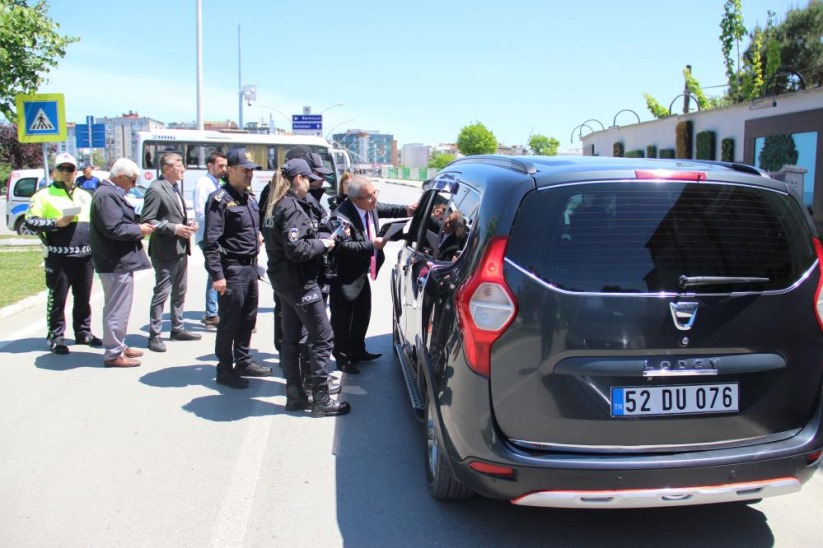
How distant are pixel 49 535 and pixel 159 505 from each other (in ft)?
1.74

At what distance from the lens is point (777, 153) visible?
15117 mm

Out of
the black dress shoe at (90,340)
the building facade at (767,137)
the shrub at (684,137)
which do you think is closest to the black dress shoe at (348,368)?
the black dress shoe at (90,340)

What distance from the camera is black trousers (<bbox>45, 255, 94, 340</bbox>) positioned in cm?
683

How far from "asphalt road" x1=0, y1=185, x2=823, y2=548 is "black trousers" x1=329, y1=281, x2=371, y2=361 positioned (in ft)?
1.15

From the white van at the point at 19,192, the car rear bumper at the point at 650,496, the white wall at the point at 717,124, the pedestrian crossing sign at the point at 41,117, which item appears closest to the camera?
the car rear bumper at the point at 650,496

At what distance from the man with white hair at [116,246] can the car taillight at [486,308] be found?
417cm

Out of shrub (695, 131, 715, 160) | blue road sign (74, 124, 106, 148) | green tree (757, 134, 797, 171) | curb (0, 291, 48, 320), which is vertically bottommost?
curb (0, 291, 48, 320)

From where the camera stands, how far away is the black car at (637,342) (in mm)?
2885

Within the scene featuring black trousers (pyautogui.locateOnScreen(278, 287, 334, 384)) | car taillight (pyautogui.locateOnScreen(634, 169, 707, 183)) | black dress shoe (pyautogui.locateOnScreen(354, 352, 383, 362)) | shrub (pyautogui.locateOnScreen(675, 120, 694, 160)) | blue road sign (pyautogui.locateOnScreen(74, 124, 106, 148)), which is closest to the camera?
car taillight (pyautogui.locateOnScreen(634, 169, 707, 183))

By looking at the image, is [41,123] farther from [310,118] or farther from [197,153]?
[310,118]

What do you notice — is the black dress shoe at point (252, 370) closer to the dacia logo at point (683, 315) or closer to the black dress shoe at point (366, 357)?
the black dress shoe at point (366, 357)

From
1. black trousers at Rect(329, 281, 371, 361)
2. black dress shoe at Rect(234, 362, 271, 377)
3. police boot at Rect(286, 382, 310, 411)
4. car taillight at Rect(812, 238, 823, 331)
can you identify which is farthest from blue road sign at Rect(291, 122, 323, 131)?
car taillight at Rect(812, 238, 823, 331)

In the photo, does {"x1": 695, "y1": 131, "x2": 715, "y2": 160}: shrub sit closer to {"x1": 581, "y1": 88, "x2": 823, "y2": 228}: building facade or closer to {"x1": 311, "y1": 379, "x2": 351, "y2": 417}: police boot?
{"x1": 581, "y1": 88, "x2": 823, "y2": 228}: building facade

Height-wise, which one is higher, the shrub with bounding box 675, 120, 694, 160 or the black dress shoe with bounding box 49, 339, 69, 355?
the shrub with bounding box 675, 120, 694, 160
